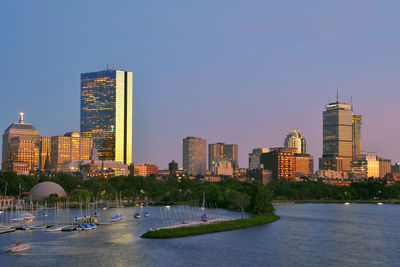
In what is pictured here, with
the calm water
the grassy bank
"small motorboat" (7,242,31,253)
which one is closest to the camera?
the calm water

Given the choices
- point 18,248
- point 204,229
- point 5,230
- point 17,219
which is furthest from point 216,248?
point 17,219

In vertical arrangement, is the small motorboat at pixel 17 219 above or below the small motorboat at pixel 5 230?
below

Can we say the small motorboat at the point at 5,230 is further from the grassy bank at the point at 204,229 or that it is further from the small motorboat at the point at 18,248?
the grassy bank at the point at 204,229

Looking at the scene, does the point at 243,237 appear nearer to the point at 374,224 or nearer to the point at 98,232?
the point at 98,232

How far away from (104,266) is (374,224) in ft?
327

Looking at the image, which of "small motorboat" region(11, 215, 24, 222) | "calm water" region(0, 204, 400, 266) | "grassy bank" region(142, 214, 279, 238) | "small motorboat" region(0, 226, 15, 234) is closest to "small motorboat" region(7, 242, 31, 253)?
"calm water" region(0, 204, 400, 266)

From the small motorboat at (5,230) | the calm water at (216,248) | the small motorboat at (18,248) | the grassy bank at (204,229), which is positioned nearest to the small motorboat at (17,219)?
the small motorboat at (5,230)

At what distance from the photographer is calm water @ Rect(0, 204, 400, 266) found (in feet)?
291

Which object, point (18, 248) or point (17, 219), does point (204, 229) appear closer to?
point (18, 248)

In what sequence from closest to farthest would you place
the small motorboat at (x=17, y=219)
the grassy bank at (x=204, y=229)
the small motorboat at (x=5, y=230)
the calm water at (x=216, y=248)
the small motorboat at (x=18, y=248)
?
the calm water at (x=216, y=248) < the small motorboat at (x=18, y=248) < the grassy bank at (x=204, y=229) < the small motorboat at (x=5, y=230) < the small motorboat at (x=17, y=219)

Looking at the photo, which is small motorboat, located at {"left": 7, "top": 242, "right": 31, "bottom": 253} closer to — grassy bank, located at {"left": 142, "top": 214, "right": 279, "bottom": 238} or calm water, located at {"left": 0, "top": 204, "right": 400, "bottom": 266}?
calm water, located at {"left": 0, "top": 204, "right": 400, "bottom": 266}

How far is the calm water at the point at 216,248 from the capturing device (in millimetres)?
88688

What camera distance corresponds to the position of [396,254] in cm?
9956

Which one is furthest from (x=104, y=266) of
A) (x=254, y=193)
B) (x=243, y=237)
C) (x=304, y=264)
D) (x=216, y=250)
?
(x=254, y=193)
